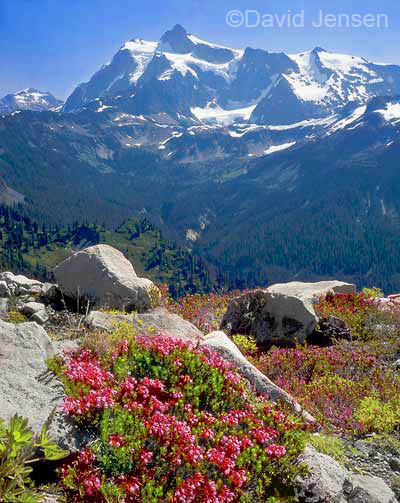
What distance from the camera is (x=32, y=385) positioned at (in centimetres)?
803

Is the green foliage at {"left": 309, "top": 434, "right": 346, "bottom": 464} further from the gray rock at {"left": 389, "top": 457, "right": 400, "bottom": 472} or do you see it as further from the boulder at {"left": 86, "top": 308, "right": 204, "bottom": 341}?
the boulder at {"left": 86, "top": 308, "right": 204, "bottom": 341}

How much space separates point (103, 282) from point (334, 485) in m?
14.0

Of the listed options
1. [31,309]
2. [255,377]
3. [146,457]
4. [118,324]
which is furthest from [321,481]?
[31,309]

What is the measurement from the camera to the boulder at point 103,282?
62.3 feet

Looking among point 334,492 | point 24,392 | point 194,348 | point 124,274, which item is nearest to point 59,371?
point 24,392

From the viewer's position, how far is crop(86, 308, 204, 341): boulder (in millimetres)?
12516

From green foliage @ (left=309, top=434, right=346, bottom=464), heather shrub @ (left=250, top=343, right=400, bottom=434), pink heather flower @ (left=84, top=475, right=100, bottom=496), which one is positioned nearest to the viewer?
pink heather flower @ (left=84, top=475, right=100, bottom=496)

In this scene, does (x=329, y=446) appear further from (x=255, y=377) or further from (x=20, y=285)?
(x=20, y=285)

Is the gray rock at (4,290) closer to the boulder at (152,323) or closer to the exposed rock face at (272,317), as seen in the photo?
the boulder at (152,323)

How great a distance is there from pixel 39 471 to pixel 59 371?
2.01 metres

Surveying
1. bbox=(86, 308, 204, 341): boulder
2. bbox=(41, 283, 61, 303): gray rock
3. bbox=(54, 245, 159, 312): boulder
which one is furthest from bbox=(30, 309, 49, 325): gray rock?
bbox=(86, 308, 204, 341): boulder

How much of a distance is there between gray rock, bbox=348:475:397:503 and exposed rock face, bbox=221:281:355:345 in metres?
8.09

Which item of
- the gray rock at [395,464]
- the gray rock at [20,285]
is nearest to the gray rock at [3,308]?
→ the gray rock at [20,285]

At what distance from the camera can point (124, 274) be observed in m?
20.2
